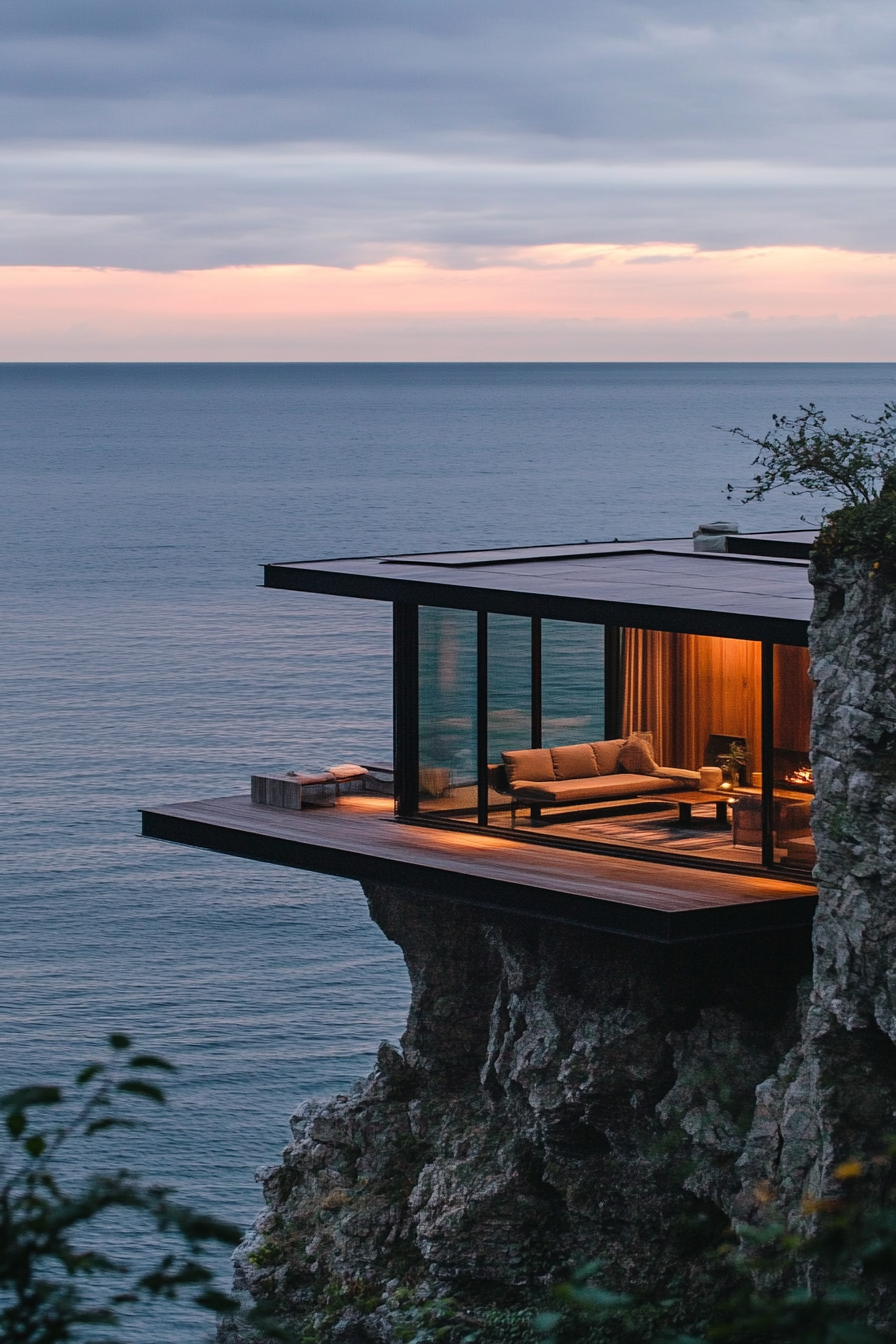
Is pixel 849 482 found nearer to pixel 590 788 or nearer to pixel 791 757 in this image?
pixel 791 757

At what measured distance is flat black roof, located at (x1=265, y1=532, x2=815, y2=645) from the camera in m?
14.4

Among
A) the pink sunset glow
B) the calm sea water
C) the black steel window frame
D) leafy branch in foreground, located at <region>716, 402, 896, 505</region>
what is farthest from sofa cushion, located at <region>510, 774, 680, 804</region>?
the pink sunset glow

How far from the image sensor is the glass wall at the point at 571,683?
17.3 m

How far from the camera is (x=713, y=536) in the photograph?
19.8 metres

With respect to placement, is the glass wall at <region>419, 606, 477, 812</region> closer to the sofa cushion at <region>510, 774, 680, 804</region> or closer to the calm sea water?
the sofa cushion at <region>510, 774, 680, 804</region>

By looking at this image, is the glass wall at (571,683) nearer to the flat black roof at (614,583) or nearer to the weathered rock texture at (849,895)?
the flat black roof at (614,583)

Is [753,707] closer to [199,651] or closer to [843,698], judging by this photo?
[843,698]

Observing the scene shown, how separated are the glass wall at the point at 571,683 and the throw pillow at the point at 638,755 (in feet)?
1.50

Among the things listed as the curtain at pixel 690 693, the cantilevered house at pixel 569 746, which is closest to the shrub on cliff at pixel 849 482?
the cantilevered house at pixel 569 746

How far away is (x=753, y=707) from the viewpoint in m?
16.5

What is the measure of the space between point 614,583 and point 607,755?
1.89 m

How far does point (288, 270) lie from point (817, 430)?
13022 centimetres

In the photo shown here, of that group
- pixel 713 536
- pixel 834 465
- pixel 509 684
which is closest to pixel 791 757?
pixel 834 465

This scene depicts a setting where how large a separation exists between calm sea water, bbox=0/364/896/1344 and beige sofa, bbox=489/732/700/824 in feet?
42.4
